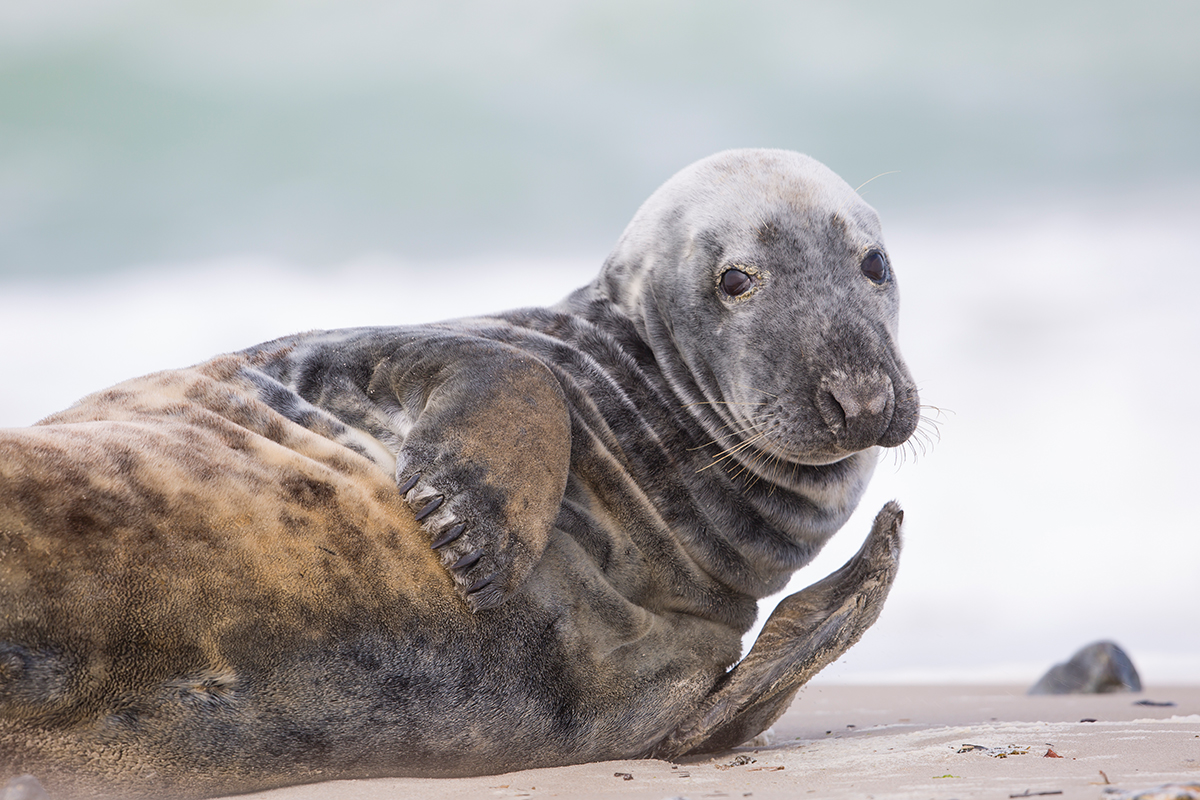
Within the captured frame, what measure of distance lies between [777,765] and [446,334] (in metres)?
1.65

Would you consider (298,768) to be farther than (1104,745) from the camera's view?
No

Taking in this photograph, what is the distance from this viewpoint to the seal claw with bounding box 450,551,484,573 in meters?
2.80

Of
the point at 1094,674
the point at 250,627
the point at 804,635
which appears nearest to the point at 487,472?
the point at 250,627

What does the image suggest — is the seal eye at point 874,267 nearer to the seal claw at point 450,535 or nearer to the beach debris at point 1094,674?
the seal claw at point 450,535

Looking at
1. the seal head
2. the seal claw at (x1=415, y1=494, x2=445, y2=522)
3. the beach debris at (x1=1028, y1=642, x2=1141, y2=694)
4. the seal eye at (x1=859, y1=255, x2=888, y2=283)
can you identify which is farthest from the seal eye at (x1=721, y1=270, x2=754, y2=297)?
the beach debris at (x1=1028, y1=642, x2=1141, y2=694)

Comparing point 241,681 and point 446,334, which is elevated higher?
point 446,334

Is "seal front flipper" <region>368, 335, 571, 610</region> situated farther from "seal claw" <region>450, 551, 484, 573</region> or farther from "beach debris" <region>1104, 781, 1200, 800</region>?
"beach debris" <region>1104, 781, 1200, 800</region>

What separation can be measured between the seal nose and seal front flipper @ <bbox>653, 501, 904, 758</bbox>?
17.3 inches

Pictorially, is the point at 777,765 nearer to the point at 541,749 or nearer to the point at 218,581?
the point at 541,749

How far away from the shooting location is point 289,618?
2598mm

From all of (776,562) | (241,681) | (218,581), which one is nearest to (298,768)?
(241,681)

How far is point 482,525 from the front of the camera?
2.80 metres

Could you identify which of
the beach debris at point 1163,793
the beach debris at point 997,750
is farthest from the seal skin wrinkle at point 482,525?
the beach debris at point 1163,793

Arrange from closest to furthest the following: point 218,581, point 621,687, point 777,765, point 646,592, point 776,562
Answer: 1. point 218,581
2. point 777,765
3. point 621,687
4. point 646,592
5. point 776,562
